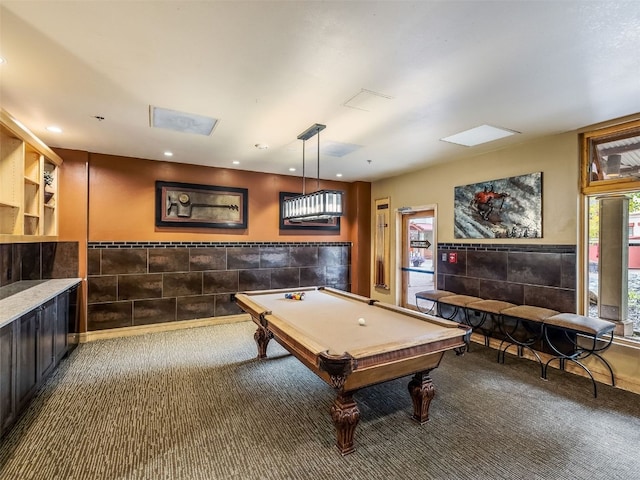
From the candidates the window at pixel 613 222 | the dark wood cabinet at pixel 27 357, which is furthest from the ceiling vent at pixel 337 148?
the dark wood cabinet at pixel 27 357

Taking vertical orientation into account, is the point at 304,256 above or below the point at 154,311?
above

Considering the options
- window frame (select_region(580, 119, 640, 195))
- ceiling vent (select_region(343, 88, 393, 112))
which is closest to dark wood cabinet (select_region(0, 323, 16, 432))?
ceiling vent (select_region(343, 88, 393, 112))

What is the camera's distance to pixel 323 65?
232 cm

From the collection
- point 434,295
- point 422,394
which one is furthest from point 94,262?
point 434,295

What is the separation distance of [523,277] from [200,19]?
438 centimetres

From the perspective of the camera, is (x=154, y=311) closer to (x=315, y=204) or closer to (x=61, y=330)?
(x=61, y=330)

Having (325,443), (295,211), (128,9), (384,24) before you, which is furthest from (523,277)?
(128,9)

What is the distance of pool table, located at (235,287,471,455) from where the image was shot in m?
2.04

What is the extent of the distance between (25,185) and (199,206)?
2217 mm

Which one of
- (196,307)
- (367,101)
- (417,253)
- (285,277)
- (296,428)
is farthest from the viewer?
(285,277)

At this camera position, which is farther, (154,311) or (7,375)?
(154,311)

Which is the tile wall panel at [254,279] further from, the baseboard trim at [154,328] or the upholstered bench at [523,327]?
the upholstered bench at [523,327]

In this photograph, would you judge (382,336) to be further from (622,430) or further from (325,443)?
(622,430)

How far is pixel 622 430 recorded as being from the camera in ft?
8.20
